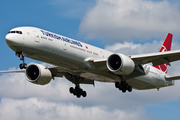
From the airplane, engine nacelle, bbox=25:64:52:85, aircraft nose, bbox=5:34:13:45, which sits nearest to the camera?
aircraft nose, bbox=5:34:13:45

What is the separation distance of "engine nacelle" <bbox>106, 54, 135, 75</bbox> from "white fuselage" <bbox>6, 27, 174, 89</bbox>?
209 cm

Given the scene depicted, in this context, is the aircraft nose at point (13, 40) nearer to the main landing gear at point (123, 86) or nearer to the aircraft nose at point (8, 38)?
the aircraft nose at point (8, 38)

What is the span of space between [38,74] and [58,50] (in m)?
6.99

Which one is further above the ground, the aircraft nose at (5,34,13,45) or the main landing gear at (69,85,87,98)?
the aircraft nose at (5,34,13,45)

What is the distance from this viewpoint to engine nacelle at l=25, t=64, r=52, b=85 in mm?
40594

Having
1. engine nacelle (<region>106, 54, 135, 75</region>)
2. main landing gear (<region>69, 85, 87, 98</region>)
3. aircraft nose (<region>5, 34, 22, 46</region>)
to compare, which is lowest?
main landing gear (<region>69, 85, 87, 98</region>)

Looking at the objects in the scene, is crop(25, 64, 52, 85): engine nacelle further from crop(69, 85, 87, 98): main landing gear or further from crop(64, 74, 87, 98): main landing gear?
crop(69, 85, 87, 98): main landing gear

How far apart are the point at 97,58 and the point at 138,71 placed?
512 centimetres

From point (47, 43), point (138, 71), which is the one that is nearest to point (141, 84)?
point (138, 71)

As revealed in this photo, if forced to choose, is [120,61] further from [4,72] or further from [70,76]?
[4,72]

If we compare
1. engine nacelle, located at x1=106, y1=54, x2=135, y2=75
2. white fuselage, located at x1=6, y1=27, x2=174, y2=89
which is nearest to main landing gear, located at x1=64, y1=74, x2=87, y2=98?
white fuselage, located at x1=6, y1=27, x2=174, y2=89

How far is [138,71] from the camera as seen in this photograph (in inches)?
1591

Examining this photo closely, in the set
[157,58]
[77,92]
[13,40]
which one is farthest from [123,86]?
[13,40]

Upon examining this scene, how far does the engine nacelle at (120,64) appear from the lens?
120 ft
